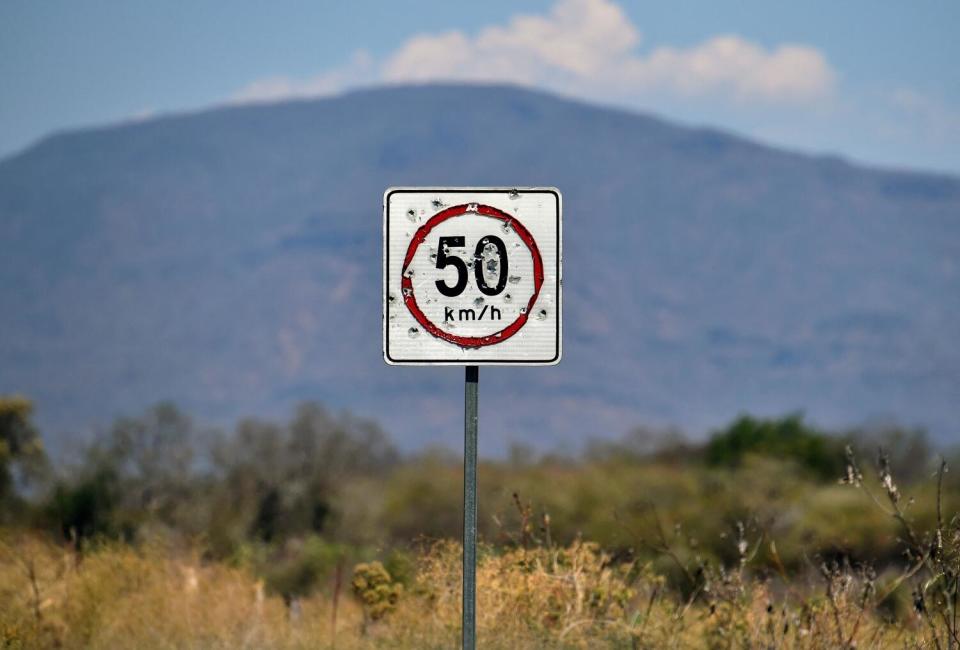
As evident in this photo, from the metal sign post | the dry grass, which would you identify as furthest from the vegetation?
the metal sign post

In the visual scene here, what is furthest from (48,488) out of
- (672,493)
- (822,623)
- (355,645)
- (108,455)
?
(822,623)

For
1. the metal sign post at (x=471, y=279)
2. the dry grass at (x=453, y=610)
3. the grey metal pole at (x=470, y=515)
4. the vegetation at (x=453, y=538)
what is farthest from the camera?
the vegetation at (x=453, y=538)

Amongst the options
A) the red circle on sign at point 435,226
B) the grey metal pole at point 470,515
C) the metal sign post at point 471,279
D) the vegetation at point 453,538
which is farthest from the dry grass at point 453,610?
the red circle on sign at point 435,226

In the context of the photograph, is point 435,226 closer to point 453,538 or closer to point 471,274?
point 471,274

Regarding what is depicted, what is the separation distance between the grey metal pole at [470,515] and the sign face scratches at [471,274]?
0.21m

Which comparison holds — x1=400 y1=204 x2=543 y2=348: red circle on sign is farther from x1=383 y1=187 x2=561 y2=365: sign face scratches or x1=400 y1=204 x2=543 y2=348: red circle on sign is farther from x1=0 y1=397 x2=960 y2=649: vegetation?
x1=0 y1=397 x2=960 y2=649: vegetation

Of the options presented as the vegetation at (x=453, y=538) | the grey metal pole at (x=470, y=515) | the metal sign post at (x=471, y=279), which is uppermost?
the metal sign post at (x=471, y=279)

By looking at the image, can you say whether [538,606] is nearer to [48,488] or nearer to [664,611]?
[664,611]

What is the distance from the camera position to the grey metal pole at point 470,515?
26.0ft

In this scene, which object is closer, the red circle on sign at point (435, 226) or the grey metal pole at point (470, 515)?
the grey metal pole at point (470, 515)

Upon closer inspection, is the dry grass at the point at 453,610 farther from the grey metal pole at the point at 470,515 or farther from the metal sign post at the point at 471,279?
the metal sign post at the point at 471,279

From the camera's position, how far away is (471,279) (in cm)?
816

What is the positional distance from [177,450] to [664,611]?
103 feet

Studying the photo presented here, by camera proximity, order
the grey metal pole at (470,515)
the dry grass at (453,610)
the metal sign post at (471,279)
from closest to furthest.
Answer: the grey metal pole at (470,515) < the metal sign post at (471,279) < the dry grass at (453,610)
